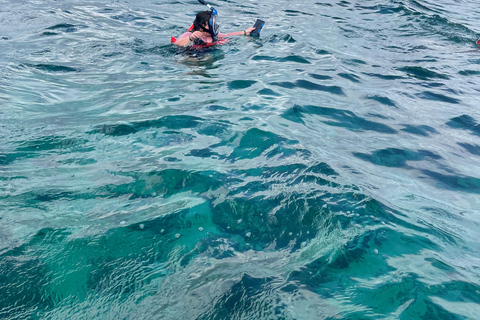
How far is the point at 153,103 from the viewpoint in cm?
533

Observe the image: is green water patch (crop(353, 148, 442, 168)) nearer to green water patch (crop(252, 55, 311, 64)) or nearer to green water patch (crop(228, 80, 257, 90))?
green water patch (crop(228, 80, 257, 90))

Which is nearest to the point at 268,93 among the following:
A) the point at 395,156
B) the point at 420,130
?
the point at 420,130

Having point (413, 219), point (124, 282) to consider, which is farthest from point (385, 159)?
point (124, 282)

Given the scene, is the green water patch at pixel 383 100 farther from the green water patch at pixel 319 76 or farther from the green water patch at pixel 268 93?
the green water patch at pixel 268 93

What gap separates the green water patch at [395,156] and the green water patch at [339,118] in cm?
56

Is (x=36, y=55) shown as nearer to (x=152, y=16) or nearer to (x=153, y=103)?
(x=153, y=103)

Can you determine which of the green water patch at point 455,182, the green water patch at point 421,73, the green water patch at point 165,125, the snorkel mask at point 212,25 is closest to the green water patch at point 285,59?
the snorkel mask at point 212,25

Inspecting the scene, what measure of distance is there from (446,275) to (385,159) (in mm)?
1790

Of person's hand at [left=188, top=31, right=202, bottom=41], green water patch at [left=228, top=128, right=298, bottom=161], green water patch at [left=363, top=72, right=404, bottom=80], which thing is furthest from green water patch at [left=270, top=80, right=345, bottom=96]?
person's hand at [left=188, top=31, right=202, bottom=41]

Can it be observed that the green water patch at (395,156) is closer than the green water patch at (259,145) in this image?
No

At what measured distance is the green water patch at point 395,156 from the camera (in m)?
4.19

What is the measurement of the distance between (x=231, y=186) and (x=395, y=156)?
1.92 m

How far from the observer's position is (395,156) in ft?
14.2

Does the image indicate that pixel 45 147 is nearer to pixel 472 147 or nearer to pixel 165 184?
pixel 165 184
